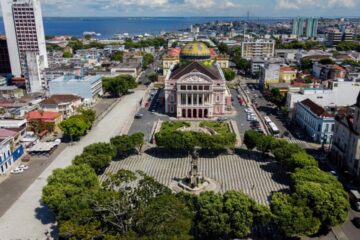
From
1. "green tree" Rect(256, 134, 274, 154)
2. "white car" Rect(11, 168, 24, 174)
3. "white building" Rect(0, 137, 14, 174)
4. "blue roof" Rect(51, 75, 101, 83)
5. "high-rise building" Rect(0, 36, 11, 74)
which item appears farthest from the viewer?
"high-rise building" Rect(0, 36, 11, 74)

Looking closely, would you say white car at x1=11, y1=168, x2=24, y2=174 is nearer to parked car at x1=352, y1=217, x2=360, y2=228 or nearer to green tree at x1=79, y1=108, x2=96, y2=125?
green tree at x1=79, y1=108, x2=96, y2=125

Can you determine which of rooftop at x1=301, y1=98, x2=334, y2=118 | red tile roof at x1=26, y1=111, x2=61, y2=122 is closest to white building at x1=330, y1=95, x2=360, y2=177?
rooftop at x1=301, y1=98, x2=334, y2=118

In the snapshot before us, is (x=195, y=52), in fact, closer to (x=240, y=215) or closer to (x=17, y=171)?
(x=17, y=171)

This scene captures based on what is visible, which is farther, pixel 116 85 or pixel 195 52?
pixel 195 52

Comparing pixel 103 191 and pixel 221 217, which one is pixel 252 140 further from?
pixel 103 191

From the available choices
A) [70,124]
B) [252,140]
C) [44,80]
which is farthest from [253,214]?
[44,80]

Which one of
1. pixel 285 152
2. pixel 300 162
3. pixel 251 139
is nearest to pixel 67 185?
pixel 300 162
